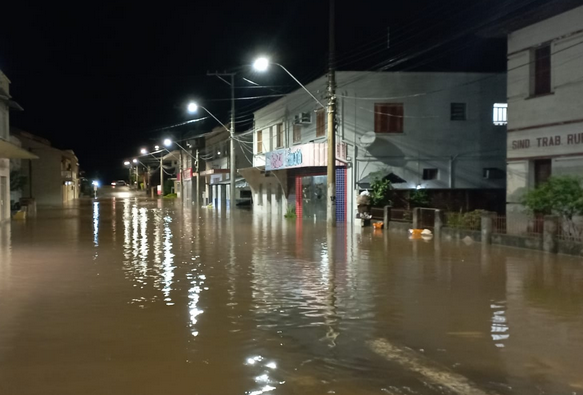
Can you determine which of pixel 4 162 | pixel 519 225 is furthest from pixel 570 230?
pixel 4 162

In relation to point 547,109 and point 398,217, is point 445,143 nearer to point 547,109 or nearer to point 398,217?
point 398,217

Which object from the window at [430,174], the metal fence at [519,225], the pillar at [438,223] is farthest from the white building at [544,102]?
the window at [430,174]

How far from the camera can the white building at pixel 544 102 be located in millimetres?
20812

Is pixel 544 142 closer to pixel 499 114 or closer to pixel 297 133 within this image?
pixel 499 114

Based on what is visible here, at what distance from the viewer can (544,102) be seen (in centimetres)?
2212

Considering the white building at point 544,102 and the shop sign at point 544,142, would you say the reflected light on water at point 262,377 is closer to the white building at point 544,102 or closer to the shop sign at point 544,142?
the white building at point 544,102

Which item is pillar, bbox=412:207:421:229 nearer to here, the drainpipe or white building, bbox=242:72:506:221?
white building, bbox=242:72:506:221

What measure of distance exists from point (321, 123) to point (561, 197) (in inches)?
702

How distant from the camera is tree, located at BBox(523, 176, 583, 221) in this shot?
1859 cm

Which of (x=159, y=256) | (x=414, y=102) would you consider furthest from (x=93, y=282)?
(x=414, y=102)

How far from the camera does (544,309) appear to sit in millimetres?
10469

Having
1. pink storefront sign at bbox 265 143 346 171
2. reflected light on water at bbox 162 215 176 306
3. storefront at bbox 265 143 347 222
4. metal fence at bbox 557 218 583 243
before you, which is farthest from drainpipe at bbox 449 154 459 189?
reflected light on water at bbox 162 215 176 306

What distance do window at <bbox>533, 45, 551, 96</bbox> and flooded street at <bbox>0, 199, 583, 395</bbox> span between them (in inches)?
276

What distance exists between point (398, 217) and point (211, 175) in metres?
34.7
